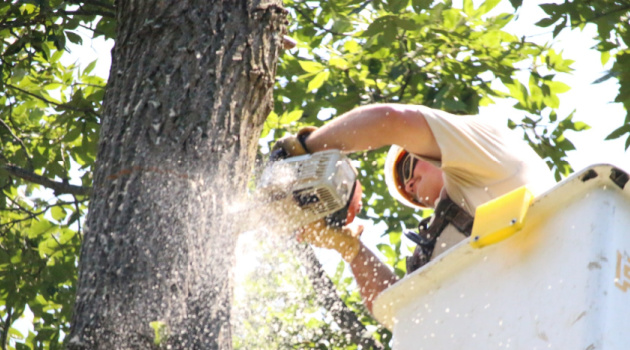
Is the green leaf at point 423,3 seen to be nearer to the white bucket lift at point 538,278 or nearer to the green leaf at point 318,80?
the green leaf at point 318,80

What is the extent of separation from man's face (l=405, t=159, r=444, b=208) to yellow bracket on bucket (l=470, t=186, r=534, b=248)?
3.93 ft

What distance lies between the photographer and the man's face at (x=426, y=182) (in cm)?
289

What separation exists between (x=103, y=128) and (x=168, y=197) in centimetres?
37

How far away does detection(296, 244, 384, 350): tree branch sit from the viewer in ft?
13.2

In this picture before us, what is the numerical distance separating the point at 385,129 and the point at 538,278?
0.85 m

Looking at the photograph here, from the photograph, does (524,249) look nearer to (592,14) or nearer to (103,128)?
(103,128)

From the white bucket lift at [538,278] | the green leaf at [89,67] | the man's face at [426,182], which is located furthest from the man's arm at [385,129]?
the green leaf at [89,67]

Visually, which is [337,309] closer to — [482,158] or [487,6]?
[487,6]

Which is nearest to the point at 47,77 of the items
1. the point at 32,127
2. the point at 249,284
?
the point at 32,127

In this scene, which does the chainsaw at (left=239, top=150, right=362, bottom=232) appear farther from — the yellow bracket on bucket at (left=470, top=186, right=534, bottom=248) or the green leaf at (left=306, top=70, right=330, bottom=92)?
the green leaf at (left=306, top=70, right=330, bottom=92)

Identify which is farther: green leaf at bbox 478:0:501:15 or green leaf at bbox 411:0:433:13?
green leaf at bbox 478:0:501:15

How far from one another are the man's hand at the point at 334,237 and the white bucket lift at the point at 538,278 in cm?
105

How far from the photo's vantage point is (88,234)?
6.95ft

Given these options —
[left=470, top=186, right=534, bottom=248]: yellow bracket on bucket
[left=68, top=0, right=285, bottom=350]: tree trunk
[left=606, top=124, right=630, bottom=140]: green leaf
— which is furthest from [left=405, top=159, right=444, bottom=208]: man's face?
[left=606, top=124, right=630, bottom=140]: green leaf
